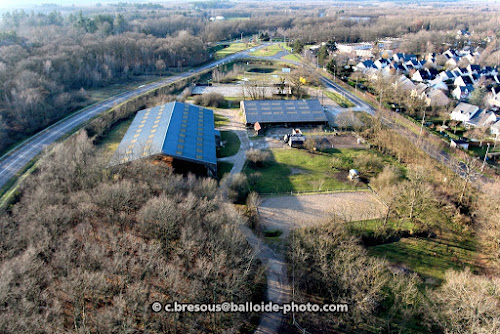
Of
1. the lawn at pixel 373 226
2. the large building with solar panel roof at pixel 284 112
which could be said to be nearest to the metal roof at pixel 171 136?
the large building with solar panel roof at pixel 284 112

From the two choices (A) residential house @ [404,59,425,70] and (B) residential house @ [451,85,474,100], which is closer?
(B) residential house @ [451,85,474,100]

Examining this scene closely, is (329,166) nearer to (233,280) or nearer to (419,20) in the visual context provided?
(233,280)

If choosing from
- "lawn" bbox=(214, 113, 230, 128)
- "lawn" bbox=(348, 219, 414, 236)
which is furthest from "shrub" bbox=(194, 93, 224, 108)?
"lawn" bbox=(348, 219, 414, 236)

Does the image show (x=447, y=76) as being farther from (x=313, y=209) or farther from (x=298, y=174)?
(x=313, y=209)

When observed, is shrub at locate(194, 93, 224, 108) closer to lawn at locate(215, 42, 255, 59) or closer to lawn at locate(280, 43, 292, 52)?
lawn at locate(215, 42, 255, 59)

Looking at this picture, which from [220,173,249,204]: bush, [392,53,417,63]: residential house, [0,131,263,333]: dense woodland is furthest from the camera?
[392,53,417,63]: residential house

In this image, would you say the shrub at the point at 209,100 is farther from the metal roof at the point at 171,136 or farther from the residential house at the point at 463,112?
the residential house at the point at 463,112
